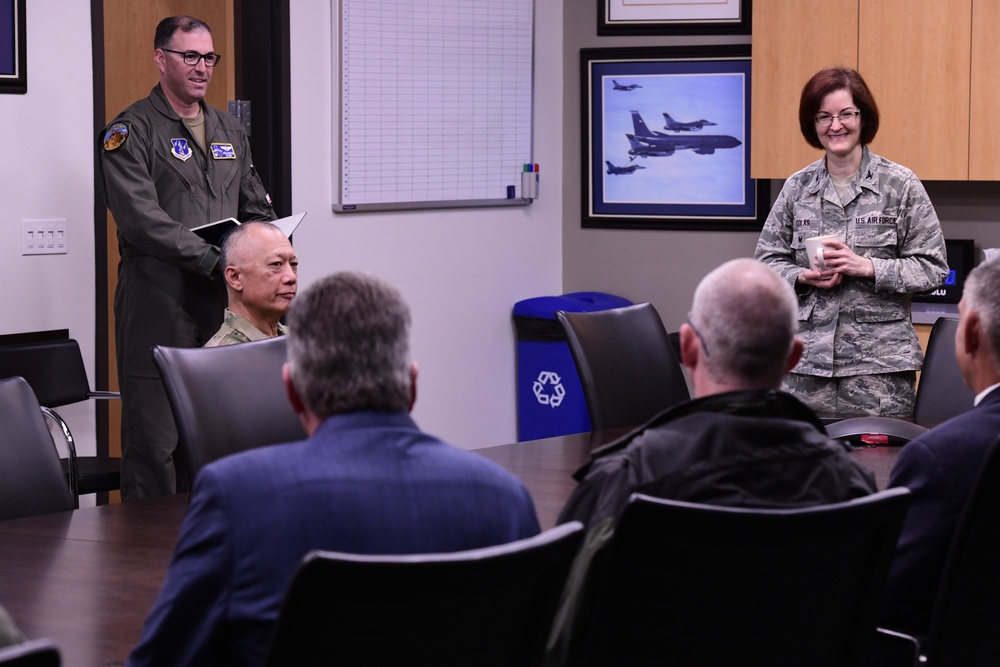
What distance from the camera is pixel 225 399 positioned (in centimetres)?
296

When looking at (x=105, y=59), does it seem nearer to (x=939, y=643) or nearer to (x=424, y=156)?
(x=424, y=156)

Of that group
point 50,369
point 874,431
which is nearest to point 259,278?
point 50,369

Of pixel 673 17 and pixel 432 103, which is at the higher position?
pixel 673 17

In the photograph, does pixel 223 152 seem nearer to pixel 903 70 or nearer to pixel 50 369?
pixel 50 369

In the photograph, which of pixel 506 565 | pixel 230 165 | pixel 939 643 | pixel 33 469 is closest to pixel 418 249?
pixel 230 165

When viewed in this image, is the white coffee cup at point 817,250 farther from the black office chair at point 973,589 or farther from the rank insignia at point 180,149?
the rank insignia at point 180,149

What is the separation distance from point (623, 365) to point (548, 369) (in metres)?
2.60

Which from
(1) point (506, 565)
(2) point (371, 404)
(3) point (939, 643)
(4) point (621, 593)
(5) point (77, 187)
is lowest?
(3) point (939, 643)

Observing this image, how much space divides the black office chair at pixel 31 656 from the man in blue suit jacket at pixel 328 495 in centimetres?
39

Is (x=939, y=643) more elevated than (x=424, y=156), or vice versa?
(x=424, y=156)

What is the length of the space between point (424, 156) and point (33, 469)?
354 centimetres

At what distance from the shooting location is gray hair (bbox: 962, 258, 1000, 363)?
2.22 meters

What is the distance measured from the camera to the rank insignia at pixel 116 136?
4441mm

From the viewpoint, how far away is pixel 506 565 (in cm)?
143
